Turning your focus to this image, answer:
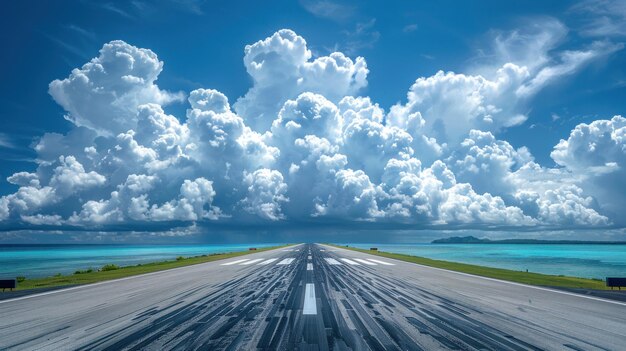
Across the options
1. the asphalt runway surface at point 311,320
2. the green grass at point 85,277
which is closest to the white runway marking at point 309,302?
the asphalt runway surface at point 311,320

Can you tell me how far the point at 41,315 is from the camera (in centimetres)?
1248

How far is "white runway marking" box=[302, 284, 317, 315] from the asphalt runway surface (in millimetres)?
36

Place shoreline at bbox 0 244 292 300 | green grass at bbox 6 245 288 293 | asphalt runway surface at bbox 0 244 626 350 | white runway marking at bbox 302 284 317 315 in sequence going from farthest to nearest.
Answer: green grass at bbox 6 245 288 293 < shoreline at bbox 0 244 292 300 < white runway marking at bbox 302 284 317 315 < asphalt runway surface at bbox 0 244 626 350

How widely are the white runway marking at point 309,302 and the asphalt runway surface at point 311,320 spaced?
0.04 meters

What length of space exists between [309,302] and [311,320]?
3.31 m

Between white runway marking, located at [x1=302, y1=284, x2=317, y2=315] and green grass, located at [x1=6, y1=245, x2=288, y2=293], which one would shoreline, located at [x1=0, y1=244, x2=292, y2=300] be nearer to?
green grass, located at [x1=6, y1=245, x2=288, y2=293]

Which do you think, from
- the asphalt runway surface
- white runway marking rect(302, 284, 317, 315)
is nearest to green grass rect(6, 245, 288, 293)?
the asphalt runway surface

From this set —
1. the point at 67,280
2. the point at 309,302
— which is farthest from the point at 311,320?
the point at 67,280

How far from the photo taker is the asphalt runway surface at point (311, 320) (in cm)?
880

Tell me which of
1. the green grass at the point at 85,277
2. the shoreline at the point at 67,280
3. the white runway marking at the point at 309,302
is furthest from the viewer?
the green grass at the point at 85,277

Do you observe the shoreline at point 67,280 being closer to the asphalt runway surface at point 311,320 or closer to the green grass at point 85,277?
the green grass at point 85,277

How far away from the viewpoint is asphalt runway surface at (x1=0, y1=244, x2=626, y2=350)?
8.80 m

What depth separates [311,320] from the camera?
11086 mm

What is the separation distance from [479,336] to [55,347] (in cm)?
1062
